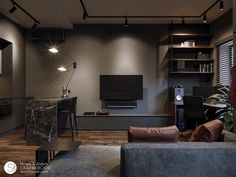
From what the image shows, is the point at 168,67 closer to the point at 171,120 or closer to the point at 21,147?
the point at 171,120

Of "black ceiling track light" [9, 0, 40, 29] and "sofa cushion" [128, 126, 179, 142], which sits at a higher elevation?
"black ceiling track light" [9, 0, 40, 29]

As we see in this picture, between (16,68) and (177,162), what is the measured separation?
528cm

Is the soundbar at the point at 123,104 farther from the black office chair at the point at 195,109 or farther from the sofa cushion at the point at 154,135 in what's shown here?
the sofa cushion at the point at 154,135

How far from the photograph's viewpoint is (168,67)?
6543 millimetres

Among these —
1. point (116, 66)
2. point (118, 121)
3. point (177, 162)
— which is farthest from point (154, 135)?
point (116, 66)

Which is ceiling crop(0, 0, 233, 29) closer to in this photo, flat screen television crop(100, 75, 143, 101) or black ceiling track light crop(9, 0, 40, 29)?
black ceiling track light crop(9, 0, 40, 29)

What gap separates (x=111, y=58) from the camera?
21.5 ft

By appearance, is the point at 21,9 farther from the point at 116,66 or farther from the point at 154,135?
the point at 154,135

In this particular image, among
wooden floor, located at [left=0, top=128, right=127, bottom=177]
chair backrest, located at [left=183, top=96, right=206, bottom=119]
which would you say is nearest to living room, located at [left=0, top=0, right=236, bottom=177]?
wooden floor, located at [left=0, top=128, right=127, bottom=177]

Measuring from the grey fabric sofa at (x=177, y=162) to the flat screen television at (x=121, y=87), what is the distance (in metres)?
4.65

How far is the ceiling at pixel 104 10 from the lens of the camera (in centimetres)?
483

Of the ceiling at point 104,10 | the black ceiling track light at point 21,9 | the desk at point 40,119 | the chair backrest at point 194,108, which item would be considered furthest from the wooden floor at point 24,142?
the ceiling at point 104,10

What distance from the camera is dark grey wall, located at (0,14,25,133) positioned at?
5.43 m

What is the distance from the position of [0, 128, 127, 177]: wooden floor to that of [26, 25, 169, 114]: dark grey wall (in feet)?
3.60
